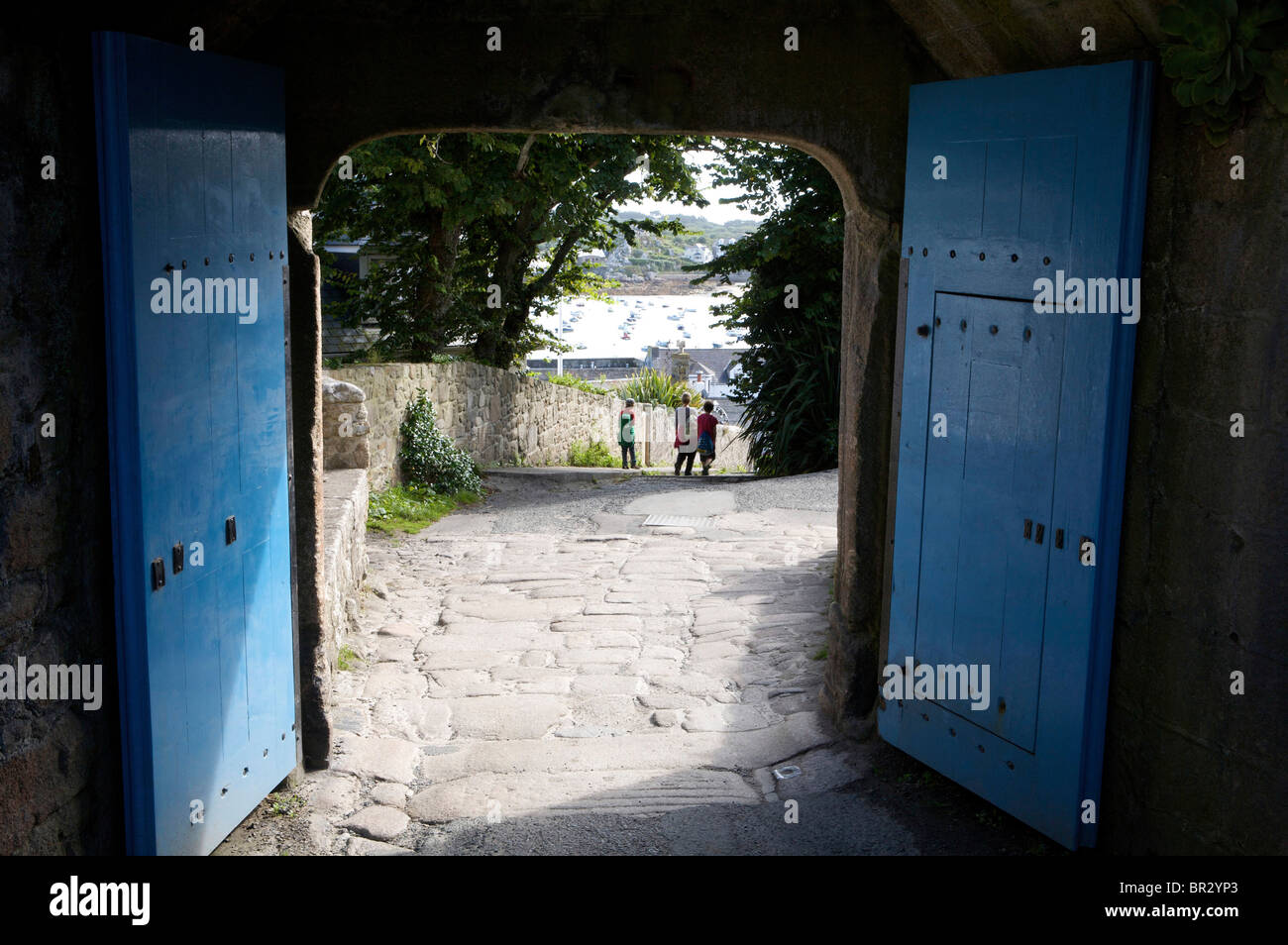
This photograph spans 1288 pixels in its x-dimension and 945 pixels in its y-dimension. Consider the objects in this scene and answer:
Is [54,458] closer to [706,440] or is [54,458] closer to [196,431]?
[196,431]

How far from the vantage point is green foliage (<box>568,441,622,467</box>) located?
58.3 feet

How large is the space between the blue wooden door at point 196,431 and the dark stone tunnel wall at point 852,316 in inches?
4.1

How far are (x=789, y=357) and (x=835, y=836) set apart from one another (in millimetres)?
10179

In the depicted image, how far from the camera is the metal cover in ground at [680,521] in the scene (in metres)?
9.73

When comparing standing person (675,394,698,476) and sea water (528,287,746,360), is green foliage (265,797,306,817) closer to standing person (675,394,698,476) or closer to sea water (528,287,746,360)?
standing person (675,394,698,476)

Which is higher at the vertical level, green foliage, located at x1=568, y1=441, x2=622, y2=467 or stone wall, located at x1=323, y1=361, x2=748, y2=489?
stone wall, located at x1=323, y1=361, x2=748, y2=489

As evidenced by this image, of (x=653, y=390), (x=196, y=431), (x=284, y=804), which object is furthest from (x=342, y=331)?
(x=196, y=431)

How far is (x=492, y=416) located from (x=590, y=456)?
13.7 ft

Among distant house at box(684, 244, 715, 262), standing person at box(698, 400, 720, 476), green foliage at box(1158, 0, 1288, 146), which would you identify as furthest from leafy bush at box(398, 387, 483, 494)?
distant house at box(684, 244, 715, 262)

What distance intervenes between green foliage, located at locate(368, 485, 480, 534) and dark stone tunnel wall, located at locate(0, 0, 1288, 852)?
172 inches

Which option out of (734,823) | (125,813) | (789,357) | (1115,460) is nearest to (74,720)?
(125,813)

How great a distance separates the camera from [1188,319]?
3459mm
